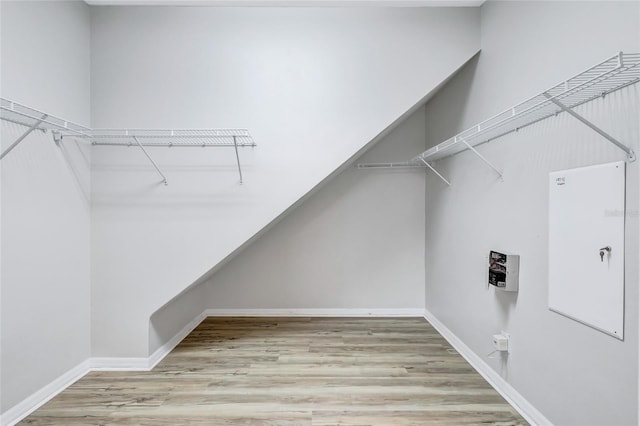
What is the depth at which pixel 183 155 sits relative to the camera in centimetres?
266

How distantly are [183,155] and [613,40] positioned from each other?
8.76 feet

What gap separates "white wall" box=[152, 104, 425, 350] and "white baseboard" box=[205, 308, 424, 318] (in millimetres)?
24

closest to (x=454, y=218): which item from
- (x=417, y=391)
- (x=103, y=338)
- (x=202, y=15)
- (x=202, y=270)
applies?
(x=417, y=391)

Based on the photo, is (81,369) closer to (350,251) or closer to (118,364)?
(118,364)

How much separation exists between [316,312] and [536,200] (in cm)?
271

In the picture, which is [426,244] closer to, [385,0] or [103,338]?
[385,0]

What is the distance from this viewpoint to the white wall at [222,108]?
264 cm

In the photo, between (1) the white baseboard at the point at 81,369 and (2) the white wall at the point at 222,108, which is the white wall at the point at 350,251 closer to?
(1) the white baseboard at the point at 81,369

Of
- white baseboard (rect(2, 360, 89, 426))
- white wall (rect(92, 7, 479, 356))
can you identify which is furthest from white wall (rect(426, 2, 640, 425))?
white baseboard (rect(2, 360, 89, 426))

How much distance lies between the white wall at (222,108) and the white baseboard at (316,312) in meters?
1.37

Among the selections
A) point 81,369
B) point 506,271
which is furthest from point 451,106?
point 81,369

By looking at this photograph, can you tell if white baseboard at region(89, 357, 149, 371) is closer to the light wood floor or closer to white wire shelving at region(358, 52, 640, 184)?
the light wood floor


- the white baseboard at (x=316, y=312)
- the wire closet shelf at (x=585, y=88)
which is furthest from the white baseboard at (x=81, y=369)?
the wire closet shelf at (x=585, y=88)

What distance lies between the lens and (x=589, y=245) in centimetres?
156
